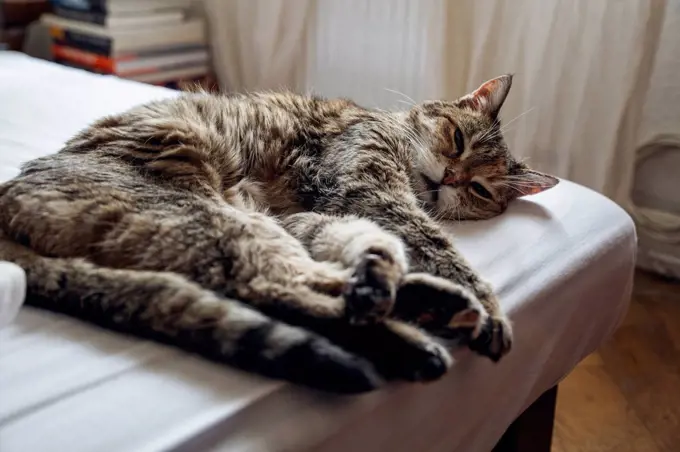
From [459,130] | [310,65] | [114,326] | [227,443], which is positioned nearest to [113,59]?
[310,65]

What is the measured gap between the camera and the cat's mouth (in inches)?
54.4

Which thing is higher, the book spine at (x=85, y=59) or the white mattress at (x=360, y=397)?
the white mattress at (x=360, y=397)

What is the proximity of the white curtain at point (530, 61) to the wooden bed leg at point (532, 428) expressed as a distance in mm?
922

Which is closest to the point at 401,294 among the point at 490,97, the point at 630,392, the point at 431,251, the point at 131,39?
the point at 431,251

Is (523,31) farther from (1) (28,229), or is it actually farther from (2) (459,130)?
(1) (28,229)

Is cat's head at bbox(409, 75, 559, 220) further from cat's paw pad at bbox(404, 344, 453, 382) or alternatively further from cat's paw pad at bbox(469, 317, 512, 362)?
cat's paw pad at bbox(404, 344, 453, 382)

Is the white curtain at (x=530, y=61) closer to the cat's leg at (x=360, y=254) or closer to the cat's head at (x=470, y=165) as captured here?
the cat's head at (x=470, y=165)

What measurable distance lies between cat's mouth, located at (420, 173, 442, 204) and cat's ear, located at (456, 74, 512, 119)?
224 millimetres

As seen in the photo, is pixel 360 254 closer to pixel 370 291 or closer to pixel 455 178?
pixel 370 291

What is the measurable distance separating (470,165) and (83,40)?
1924 mm

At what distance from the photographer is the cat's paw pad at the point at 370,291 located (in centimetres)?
85

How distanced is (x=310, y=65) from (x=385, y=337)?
1991 millimetres

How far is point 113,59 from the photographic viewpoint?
2.66 m

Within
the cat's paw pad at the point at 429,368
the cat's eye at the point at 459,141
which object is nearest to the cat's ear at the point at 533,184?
the cat's eye at the point at 459,141
